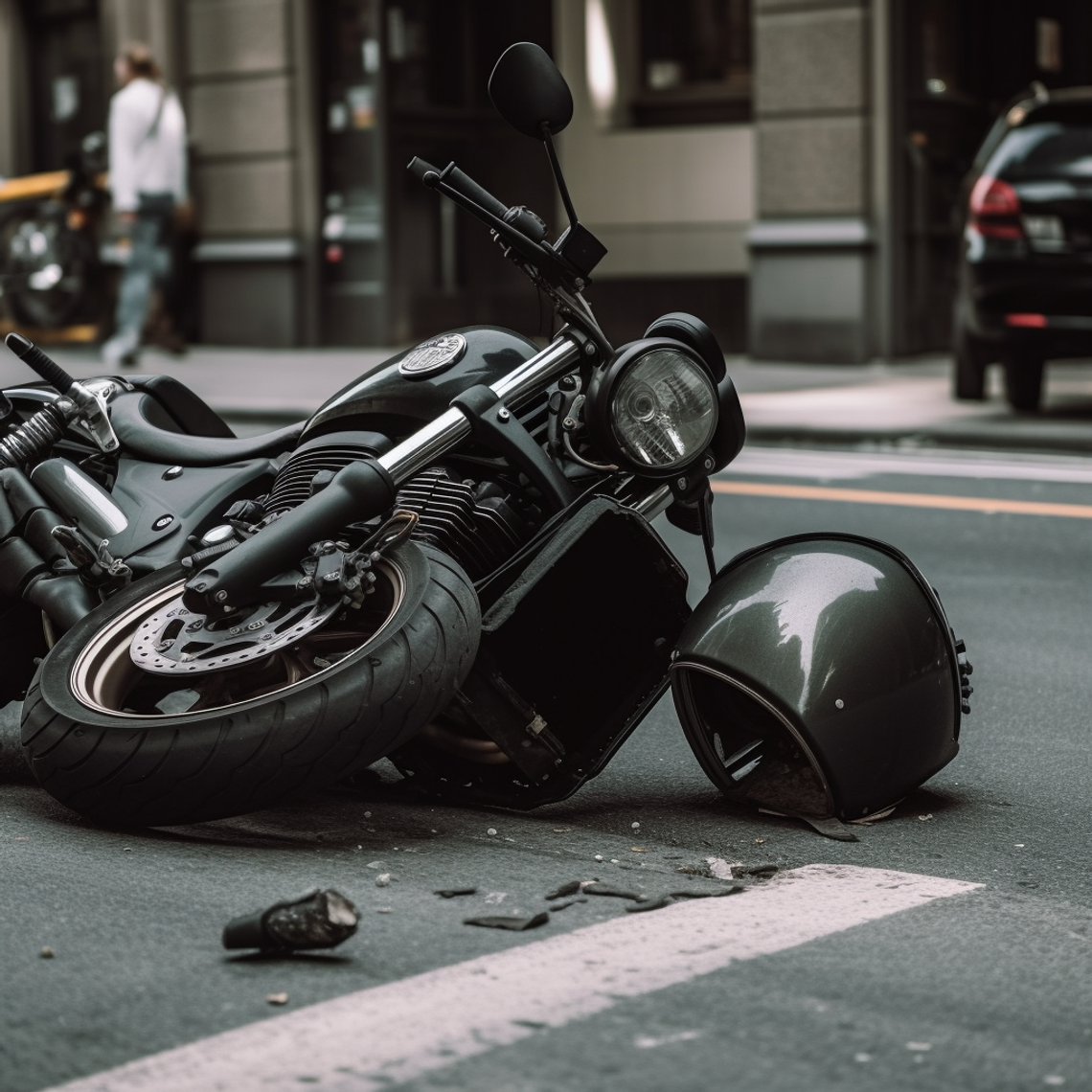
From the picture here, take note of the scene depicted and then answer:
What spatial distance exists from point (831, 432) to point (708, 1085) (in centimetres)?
889

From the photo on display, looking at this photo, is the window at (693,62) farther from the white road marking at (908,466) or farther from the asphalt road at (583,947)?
the asphalt road at (583,947)

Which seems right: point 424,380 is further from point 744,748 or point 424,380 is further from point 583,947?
point 583,947

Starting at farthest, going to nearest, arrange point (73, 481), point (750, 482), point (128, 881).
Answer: point (750, 482)
point (73, 481)
point (128, 881)

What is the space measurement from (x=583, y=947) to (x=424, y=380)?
146 cm

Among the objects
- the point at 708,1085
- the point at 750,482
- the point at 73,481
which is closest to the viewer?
the point at 708,1085

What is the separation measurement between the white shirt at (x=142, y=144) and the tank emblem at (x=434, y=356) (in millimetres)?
12092

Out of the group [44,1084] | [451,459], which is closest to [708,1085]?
[44,1084]

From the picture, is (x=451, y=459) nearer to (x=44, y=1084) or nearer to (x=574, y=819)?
(x=574, y=819)

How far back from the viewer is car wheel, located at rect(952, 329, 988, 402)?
12.5m

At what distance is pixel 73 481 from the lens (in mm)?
4922

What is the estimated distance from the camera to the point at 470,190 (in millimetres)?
4574

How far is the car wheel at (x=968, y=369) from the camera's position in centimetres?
1250

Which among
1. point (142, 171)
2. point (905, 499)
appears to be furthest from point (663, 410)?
point (142, 171)

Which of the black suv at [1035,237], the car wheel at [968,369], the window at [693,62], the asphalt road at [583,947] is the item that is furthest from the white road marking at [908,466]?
the window at [693,62]
